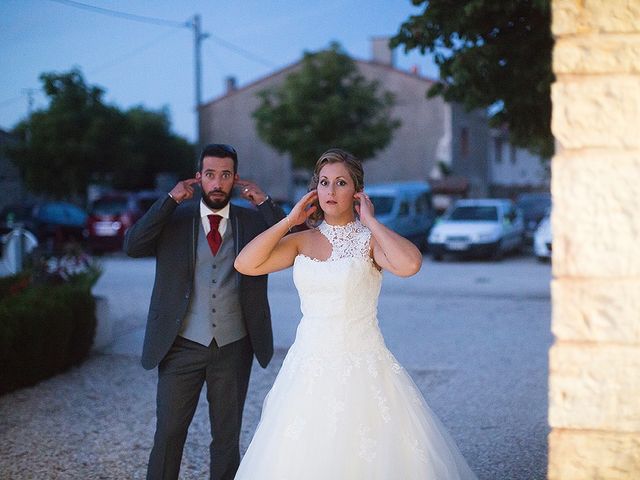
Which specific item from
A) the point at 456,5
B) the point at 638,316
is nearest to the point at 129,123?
the point at 456,5

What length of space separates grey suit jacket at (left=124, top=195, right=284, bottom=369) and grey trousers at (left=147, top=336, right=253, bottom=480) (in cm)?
10

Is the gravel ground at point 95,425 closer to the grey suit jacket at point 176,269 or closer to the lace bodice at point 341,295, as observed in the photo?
the grey suit jacket at point 176,269

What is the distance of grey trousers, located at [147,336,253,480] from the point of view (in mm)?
4156

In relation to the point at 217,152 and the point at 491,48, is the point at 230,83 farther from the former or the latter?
the point at 217,152

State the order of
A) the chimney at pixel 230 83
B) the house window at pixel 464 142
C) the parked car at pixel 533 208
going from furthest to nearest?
the chimney at pixel 230 83 < the house window at pixel 464 142 < the parked car at pixel 533 208

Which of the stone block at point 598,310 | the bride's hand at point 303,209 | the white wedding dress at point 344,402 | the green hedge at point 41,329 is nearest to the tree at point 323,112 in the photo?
the green hedge at point 41,329

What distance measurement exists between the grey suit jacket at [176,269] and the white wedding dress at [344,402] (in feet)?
1.75

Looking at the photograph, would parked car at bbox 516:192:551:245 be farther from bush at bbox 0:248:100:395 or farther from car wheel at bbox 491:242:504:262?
bush at bbox 0:248:100:395

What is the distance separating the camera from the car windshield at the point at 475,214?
2203 centimetres

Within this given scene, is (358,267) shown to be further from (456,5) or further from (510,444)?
(456,5)

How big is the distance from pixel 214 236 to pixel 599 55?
2.31 meters

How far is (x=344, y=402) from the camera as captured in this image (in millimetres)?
3611

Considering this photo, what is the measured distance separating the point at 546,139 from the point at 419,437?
6.96 m

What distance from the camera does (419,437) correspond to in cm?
365
